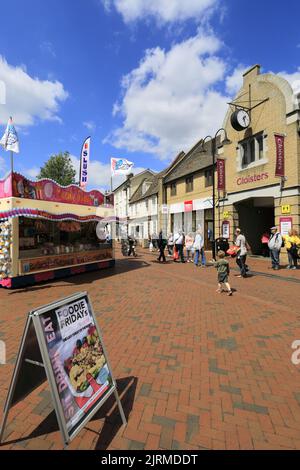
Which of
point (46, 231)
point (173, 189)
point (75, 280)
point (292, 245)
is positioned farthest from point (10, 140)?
point (173, 189)

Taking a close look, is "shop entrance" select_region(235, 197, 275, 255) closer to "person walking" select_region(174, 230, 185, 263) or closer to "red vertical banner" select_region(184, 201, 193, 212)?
"person walking" select_region(174, 230, 185, 263)

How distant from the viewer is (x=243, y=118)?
587 inches

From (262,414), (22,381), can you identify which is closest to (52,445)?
(22,381)

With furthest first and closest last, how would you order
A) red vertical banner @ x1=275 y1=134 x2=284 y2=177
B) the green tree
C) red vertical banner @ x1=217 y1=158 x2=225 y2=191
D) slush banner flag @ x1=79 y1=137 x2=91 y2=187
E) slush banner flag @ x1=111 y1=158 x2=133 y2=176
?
the green tree < slush banner flag @ x1=111 y1=158 x2=133 y2=176 < slush banner flag @ x1=79 y1=137 x2=91 y2=187 < red vertical banner @ x1=217 y1=158 x2=225 y2=191 < red vertical banner @ x1=275 y1=134 x2=284 y2=177

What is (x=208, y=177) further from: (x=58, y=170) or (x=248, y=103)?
(x=58, y=170)

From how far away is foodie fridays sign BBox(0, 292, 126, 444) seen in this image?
6.87 feet

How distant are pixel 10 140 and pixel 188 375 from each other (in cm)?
1081

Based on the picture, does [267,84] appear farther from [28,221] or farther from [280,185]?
[28,221]

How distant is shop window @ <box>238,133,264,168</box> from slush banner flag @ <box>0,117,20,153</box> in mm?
12249

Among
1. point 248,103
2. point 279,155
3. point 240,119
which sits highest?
point 248,103

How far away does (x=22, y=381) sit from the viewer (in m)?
2.36

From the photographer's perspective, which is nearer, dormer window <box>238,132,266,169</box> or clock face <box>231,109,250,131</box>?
dormer window <box>238,132,266,169</box>

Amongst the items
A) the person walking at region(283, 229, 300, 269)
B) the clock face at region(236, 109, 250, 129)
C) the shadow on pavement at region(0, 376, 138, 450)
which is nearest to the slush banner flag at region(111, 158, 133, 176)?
the clock face at region(236, 109, 250, 129)
